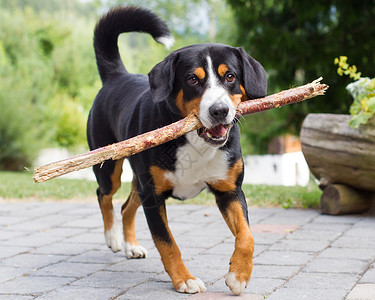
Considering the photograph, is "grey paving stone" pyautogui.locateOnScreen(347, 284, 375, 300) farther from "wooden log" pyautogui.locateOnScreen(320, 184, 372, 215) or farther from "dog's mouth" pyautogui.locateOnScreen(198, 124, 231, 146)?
"wooden log" pyautogui.locateOnScreen(320, 184, 372, 215)

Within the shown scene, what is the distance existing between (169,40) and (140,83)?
15.5 inches

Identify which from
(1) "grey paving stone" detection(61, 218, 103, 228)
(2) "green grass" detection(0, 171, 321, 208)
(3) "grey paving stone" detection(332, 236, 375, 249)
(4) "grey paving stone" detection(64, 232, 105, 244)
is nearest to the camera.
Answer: (3) "grey paving stone" detection(332, 236, 375, 249)

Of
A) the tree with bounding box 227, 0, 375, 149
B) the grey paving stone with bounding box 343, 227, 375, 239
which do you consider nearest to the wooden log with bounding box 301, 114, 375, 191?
the grey paving stone with bounding box 343, 227, 375, 239

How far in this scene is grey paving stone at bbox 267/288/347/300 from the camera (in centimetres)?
291

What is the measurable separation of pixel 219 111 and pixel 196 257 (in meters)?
1.50

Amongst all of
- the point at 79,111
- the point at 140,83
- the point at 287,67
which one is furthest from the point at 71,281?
the point at 79,111

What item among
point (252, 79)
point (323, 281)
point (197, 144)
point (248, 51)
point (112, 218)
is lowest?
point (323, 281)

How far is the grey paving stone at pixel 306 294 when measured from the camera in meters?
2.91

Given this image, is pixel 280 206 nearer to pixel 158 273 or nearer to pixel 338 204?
pixel 338 204

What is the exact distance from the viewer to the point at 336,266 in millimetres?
3578

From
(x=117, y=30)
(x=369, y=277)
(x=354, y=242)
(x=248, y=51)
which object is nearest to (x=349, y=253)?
(x=354, y=242)

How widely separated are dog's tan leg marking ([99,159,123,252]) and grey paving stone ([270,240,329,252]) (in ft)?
3.88

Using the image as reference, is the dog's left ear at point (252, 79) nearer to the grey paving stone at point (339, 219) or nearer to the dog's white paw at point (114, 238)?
the dog's white paw at point (114, 238)

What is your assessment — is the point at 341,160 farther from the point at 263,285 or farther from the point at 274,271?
the point at 263,285
